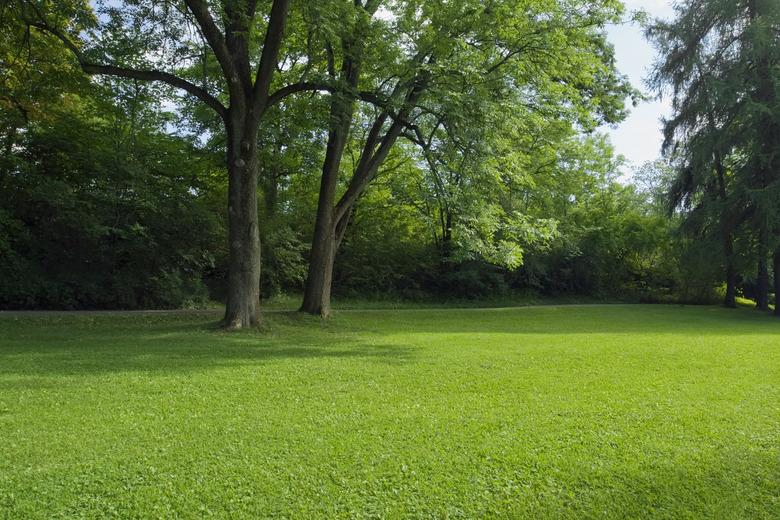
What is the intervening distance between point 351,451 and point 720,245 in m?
26.6

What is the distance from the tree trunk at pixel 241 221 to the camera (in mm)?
13523

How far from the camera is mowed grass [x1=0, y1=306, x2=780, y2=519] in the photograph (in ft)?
12.3

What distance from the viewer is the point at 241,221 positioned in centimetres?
1359

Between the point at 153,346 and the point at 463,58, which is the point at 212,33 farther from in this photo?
the point at 153,346

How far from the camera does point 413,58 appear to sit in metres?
14.2

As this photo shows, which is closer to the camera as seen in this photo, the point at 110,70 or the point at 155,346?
the point at 155,346

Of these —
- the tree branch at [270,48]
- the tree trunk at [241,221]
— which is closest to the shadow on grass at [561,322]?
the tree trunk at [241,221]

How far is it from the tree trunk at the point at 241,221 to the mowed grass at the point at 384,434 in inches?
142

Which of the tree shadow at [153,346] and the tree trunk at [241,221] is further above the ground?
the tree trunk at [241,221]

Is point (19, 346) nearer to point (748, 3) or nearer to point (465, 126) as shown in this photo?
point (465, 126)

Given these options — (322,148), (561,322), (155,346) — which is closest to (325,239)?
(322,148)

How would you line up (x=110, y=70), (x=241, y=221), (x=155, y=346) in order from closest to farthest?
(x=155, y=346), (x=110, y=70), (x=241, y=221)

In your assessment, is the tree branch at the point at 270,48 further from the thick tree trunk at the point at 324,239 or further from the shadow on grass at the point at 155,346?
the shadow on grass at the point at 155,346

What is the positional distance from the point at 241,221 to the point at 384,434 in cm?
969
